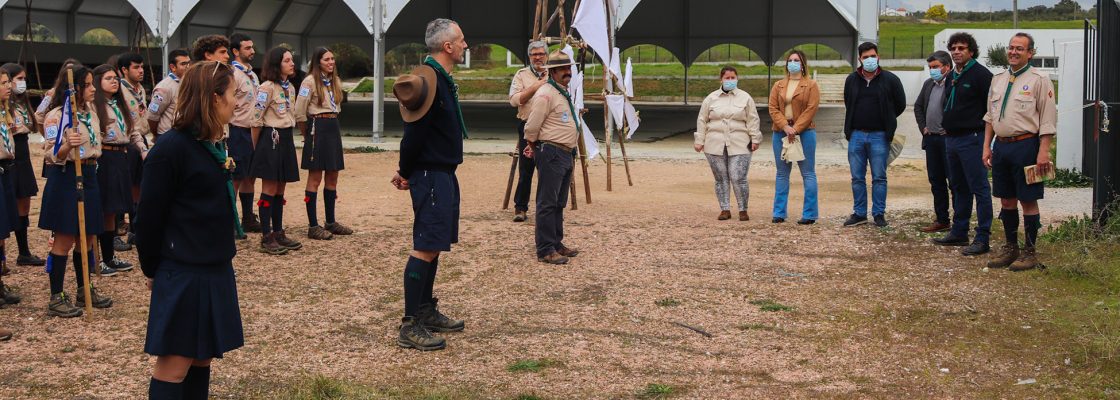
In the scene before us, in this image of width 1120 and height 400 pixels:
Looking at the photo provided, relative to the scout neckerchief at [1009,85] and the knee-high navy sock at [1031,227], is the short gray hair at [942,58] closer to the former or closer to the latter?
the scout neckerchief at [1009,85]

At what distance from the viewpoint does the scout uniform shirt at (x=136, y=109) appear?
7.41 meters

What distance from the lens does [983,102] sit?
822 centimetres

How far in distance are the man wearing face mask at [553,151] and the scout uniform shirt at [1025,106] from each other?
295 centimetres

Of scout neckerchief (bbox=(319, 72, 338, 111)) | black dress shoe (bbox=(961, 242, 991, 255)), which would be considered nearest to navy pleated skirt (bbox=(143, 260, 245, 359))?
scout neckerchief (bbox=(319, 72, 338, 111))

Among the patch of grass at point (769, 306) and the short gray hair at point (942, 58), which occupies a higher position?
the short gray hair at point (942, 58)

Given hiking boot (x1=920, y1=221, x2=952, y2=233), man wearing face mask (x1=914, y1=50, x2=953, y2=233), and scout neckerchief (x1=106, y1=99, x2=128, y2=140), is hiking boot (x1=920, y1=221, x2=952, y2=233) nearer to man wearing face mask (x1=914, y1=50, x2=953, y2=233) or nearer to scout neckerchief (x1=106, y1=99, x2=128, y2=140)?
man wearing face mask (x1=914, y1=50, x2=953, y2=233)

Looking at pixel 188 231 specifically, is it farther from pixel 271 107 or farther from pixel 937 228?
pixel 937 228

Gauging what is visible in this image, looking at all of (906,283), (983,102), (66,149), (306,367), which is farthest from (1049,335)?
(66,149)

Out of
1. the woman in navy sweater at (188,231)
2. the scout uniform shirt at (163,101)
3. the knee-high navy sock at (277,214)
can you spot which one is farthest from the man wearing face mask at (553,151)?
the woman in navy sweater at (188,231)

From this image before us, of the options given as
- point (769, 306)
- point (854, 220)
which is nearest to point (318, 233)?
point (769, 306)

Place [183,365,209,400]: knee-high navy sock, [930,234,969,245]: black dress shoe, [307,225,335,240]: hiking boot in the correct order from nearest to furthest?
[183,365,209,400]: knee-high navy sock, [930,234,969,245]: black dress shoe, [307,225,335,240]: hiking boot

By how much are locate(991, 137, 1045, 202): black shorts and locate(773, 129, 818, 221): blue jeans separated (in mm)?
2293

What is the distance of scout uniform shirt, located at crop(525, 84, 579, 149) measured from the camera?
7.99 metres

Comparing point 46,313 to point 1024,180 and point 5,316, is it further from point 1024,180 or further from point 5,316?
point 1024,180
